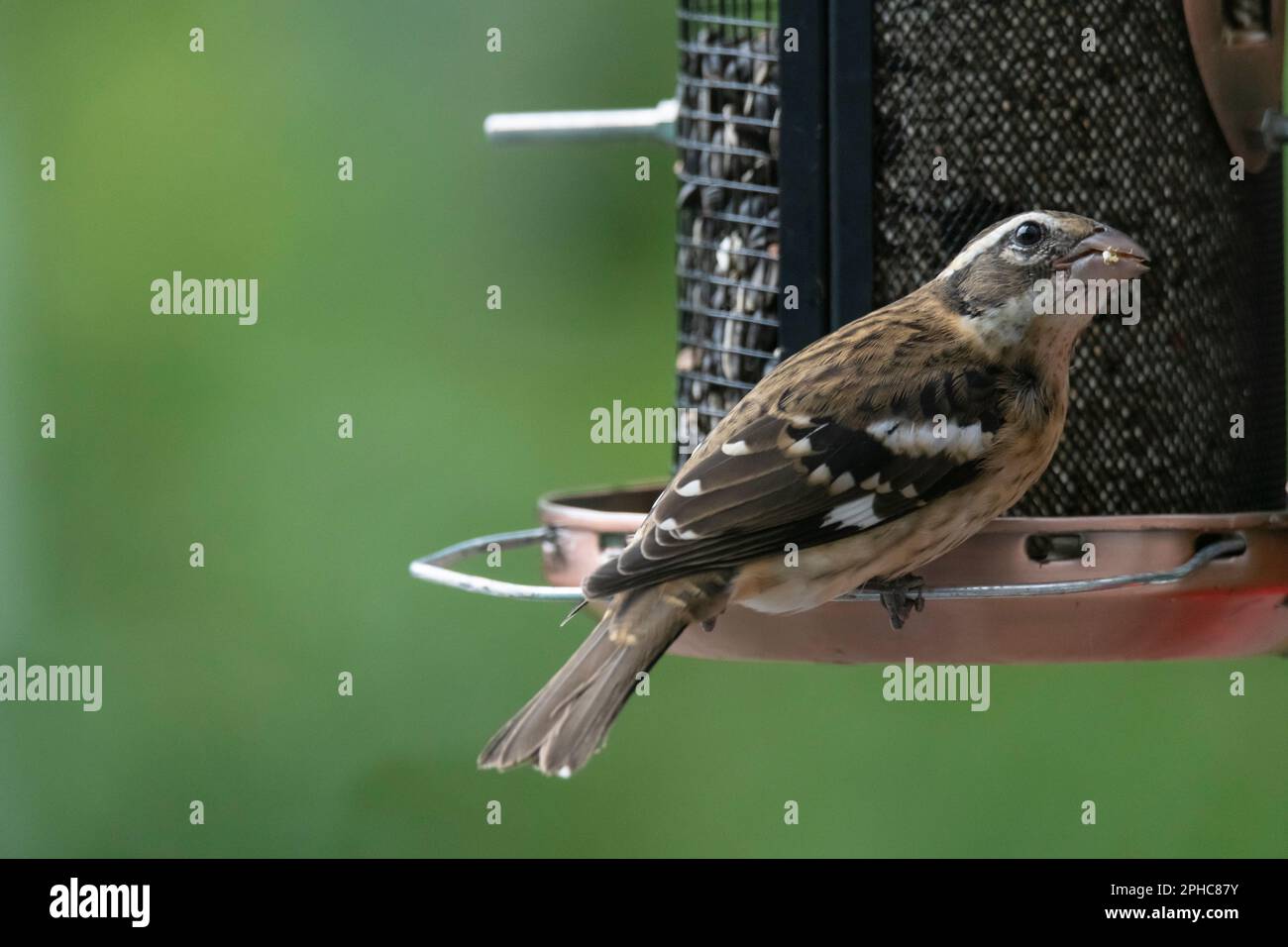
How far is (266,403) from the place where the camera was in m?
7.76

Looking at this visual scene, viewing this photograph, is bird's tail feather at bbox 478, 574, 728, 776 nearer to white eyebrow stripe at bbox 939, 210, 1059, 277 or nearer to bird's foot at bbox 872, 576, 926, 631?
bird's foot at bbox 872, 576, 926, 631

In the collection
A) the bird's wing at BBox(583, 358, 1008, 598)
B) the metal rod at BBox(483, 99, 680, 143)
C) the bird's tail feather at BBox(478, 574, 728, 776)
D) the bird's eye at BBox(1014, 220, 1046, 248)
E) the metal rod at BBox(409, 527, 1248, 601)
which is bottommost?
the bird's tail feather at BBox(478, 574, 728, 776)

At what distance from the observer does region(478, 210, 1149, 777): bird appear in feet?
13.5

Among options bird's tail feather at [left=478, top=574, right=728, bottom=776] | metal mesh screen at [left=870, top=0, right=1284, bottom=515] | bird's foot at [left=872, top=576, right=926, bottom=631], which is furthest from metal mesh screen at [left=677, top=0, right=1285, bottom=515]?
bird's tail feather at [left=478, top=574, right=728, bottom=776]

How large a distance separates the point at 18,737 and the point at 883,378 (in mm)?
4769

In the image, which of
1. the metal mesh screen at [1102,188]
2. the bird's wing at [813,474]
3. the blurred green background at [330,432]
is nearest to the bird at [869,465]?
the bird's wing at [813,474]

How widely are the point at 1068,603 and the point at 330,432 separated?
425cm

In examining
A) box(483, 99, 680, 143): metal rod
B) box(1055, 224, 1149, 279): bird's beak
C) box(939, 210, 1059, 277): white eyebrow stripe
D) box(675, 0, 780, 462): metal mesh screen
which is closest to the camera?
box(1055, 224, 1149, 279): bird's beak

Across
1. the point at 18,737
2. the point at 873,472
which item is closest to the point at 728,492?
the point at 873,472

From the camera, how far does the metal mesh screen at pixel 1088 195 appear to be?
4.53 m

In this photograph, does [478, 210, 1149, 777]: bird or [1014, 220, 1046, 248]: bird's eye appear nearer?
[478, 210, 1149, 777]: bird

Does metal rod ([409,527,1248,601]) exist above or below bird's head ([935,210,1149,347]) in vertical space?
below

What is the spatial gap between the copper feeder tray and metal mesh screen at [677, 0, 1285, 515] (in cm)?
43

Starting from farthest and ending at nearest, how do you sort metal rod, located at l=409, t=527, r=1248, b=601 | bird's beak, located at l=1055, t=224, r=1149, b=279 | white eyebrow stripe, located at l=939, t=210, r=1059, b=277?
1. white eyebrow stripe, located at l=939, t=210, r=1059, b=277
2. bird's beak, located at l=1055, t=224, r=1149, b=279
3. metal rod, located at l=409, t=527, r=1248, b=601
